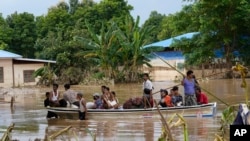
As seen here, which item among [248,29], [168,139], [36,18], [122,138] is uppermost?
[36,18]

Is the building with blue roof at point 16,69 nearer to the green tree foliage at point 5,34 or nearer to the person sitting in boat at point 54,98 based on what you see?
the green tree foliage at point 5,34

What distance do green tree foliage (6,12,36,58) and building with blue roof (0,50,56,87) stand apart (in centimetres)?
1284

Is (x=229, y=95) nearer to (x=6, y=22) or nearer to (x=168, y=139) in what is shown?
(x=168, y=139)

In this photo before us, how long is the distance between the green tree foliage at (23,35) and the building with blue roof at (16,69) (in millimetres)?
12838

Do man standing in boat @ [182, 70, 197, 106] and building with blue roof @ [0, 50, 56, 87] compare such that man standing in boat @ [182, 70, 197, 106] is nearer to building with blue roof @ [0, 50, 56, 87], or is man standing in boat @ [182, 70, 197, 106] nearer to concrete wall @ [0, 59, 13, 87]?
building with blue roof @ [0, 50, 56, 87]

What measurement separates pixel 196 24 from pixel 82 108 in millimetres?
23951

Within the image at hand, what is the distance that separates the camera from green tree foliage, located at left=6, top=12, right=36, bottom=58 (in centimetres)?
5028

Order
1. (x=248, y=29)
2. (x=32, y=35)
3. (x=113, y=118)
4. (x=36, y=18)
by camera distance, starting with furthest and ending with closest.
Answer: (x=36, y=18), (x=32, y=35), (x=248, y=29), (x=113, y=118)

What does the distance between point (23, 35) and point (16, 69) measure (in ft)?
44.5

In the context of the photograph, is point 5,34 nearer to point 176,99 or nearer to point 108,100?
point 108,100

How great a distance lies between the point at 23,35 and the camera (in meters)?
49.8

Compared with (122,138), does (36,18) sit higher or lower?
higher

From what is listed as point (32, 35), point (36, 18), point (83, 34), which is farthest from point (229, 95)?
point (36, 18)

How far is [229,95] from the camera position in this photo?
23969 mm
